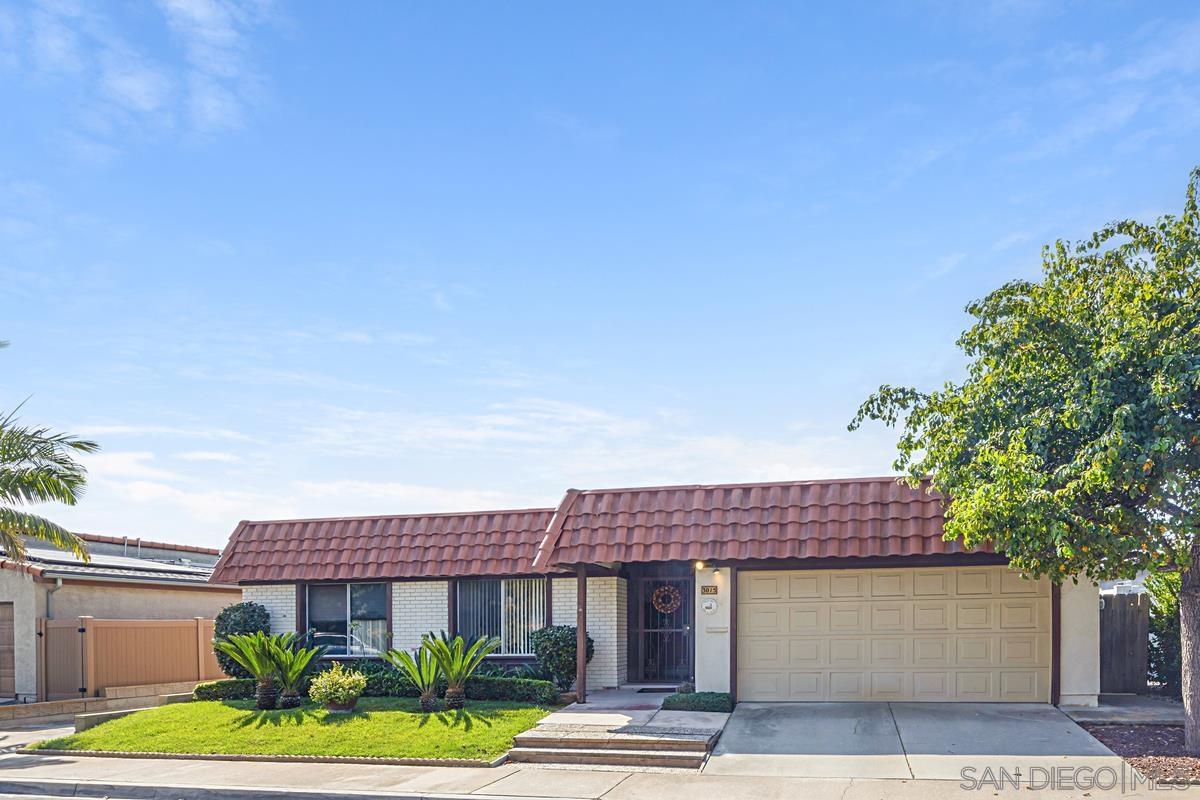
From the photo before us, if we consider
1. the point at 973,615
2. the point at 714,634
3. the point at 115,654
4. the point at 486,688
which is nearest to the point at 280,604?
the point at 115,654

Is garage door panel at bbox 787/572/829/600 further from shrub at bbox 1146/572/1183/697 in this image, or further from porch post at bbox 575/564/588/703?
shrub at bbox 1146/572/1183/697

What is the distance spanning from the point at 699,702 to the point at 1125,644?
702cm

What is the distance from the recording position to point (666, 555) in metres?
17.5

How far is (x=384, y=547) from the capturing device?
2152 centimetres

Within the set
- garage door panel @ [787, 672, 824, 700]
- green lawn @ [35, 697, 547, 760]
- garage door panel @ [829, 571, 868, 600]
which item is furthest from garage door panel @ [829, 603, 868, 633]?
green lawn @ [35, 697, 547, 760]

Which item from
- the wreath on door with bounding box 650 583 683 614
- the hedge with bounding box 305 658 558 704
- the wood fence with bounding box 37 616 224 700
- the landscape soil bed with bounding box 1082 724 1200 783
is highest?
the wreath on door with bounding box 650 583 683 614

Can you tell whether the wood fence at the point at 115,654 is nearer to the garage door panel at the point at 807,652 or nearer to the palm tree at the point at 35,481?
the palm tree at the point at 35,481

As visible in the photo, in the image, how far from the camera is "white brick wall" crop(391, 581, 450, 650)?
21281mm

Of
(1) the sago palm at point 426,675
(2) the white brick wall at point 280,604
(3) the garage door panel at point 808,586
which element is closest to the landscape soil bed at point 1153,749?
(3) the garage door panel at point 808,586

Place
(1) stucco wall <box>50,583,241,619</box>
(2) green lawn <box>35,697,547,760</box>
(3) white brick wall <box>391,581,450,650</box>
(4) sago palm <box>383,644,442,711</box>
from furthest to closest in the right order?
1. (1) stucco wall <box>50,583,241,619</box>
2. (3) white brick wall <box>391,581,450,650</box>
3. (4) sago palm <box>383,644,442,711</box>
4. (2) green lawn <box>35,697,547,760</box>

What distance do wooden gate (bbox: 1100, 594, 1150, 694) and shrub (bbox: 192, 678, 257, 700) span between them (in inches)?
575

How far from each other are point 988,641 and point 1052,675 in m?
1.02

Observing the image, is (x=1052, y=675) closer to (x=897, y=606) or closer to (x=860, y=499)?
(x=897, y=606)

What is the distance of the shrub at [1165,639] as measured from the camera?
17.3 meters
